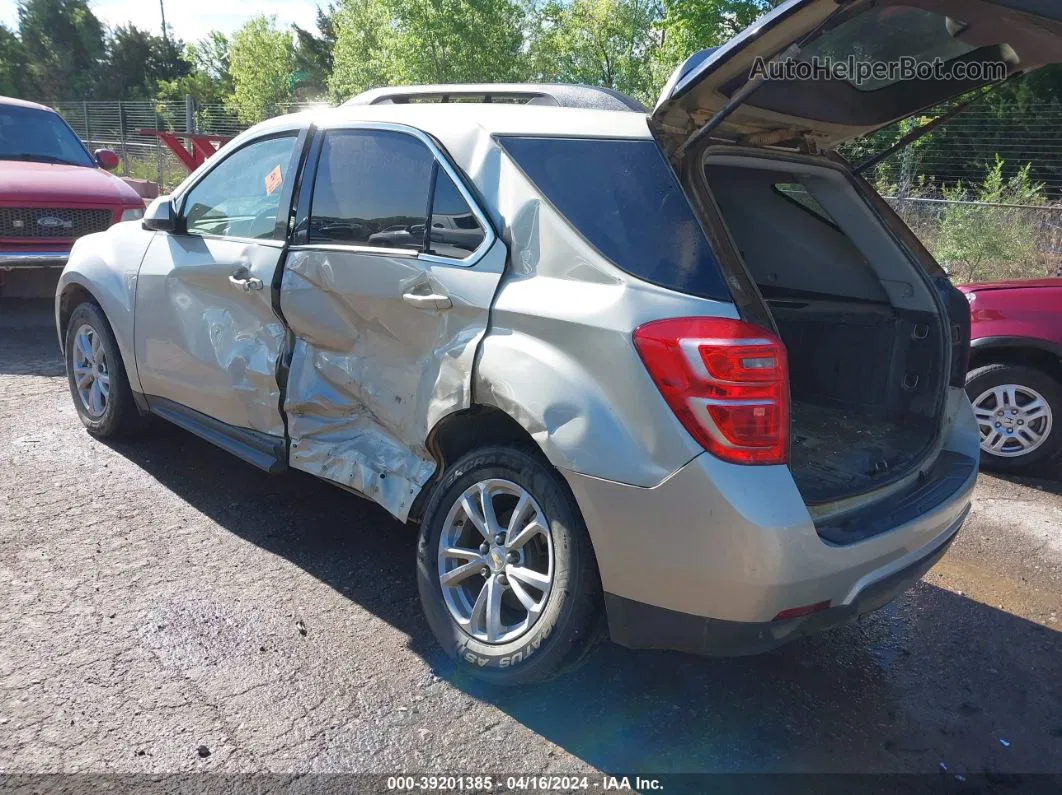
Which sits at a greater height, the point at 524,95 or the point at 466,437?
the point at 524,95

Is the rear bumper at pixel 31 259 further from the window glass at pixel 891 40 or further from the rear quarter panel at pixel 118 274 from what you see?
the window glass at pixel 891 40

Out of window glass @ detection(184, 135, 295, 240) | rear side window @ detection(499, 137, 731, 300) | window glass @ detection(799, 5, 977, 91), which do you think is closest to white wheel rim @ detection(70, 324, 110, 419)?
window glass @ detection(184, 135, 295, 240)

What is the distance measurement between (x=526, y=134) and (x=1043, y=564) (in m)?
3.22

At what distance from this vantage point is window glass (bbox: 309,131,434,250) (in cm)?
312

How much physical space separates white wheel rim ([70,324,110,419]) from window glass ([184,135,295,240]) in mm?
1081

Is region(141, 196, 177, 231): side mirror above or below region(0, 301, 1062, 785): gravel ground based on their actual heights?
above

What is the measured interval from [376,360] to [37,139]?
24.7 ft

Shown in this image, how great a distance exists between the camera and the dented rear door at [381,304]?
113 inches

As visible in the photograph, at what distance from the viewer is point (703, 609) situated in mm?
2350

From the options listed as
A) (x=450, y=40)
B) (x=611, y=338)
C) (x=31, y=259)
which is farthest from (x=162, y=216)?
(x=450, y=40)

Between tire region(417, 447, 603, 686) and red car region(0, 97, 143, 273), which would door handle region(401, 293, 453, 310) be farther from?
red car region(0, 97, 143, 273)

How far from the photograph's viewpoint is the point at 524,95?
3363 millimetres

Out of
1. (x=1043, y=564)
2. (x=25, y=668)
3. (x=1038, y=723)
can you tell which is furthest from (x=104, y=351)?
(x=1043, y=564)

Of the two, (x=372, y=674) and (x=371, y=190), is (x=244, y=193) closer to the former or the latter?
(x=371, y=190)
